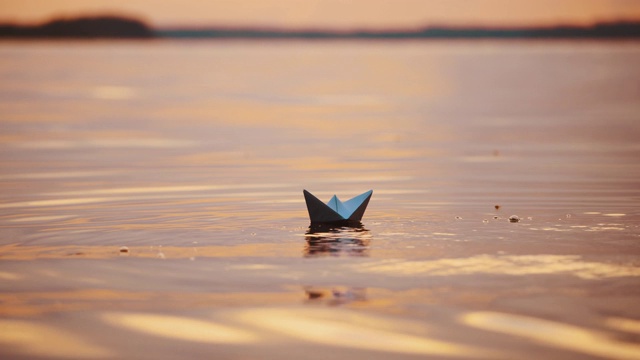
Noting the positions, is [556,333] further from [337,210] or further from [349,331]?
[337,210]

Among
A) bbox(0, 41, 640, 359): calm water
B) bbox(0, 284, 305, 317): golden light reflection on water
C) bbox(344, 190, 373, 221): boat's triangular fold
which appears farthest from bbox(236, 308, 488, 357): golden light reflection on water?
bbox(344, 190, 373, 221): boat's triangular fold

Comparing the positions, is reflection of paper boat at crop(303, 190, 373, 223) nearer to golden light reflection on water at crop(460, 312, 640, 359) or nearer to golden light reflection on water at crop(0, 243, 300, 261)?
golden light reflection on water at crop(0, 243, 300, 261)

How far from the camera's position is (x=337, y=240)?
545 inches

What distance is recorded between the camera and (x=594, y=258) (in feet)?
40.7

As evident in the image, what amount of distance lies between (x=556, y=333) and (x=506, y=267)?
2.55 m

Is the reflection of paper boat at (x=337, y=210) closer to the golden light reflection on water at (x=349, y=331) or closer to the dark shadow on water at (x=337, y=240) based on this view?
the dark shadow on water at (x=337, y=240)

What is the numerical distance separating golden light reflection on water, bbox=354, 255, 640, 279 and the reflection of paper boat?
2.38m

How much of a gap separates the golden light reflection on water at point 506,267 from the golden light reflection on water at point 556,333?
1759 millimetres

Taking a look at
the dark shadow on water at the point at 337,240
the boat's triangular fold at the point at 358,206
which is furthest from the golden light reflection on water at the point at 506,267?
the boat's triangular fold at the point at 358,206

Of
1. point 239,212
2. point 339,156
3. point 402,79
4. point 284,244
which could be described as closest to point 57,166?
point 339,156

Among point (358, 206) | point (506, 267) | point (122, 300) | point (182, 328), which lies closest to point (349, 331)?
point (182, 328)

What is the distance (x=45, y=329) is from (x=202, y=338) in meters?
1.42

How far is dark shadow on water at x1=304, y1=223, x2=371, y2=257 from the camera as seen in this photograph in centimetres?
1298

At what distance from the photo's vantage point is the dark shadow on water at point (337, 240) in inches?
511
